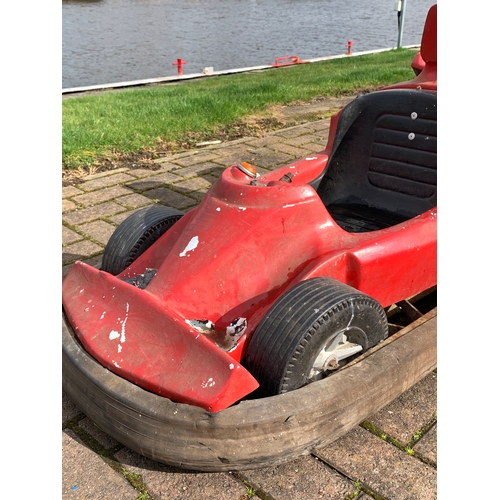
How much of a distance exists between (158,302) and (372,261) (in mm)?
833

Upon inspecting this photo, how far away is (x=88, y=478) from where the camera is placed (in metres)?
2.00

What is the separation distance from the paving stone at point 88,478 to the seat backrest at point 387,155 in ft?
5.86

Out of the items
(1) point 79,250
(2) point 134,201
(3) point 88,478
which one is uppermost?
(2) point 134,201

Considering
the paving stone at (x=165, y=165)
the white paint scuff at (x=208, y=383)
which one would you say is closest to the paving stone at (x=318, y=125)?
the paving stone at (x=165, y=165)

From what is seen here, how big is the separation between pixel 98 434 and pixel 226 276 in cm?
72

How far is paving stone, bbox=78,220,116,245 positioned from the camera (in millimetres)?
3754

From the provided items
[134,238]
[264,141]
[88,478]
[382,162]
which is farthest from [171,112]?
[88,478]

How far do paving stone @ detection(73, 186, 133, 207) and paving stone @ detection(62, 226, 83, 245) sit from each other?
0.44 m

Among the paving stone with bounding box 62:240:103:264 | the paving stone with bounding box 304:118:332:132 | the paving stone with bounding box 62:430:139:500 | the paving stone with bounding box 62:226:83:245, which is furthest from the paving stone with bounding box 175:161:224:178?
the paving stone with bounding box 62:430:139:500

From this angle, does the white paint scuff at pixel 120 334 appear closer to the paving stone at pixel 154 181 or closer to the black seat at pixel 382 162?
the black seat at pixel 382 162

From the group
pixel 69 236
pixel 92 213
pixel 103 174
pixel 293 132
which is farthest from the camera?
pixel 293 132

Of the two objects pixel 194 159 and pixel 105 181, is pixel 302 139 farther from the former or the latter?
pixel 105 181

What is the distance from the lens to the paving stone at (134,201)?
167 inches

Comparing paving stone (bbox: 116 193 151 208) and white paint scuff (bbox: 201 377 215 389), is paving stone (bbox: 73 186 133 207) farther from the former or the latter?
white paint scuff (bbox: 201 377 215 389)
